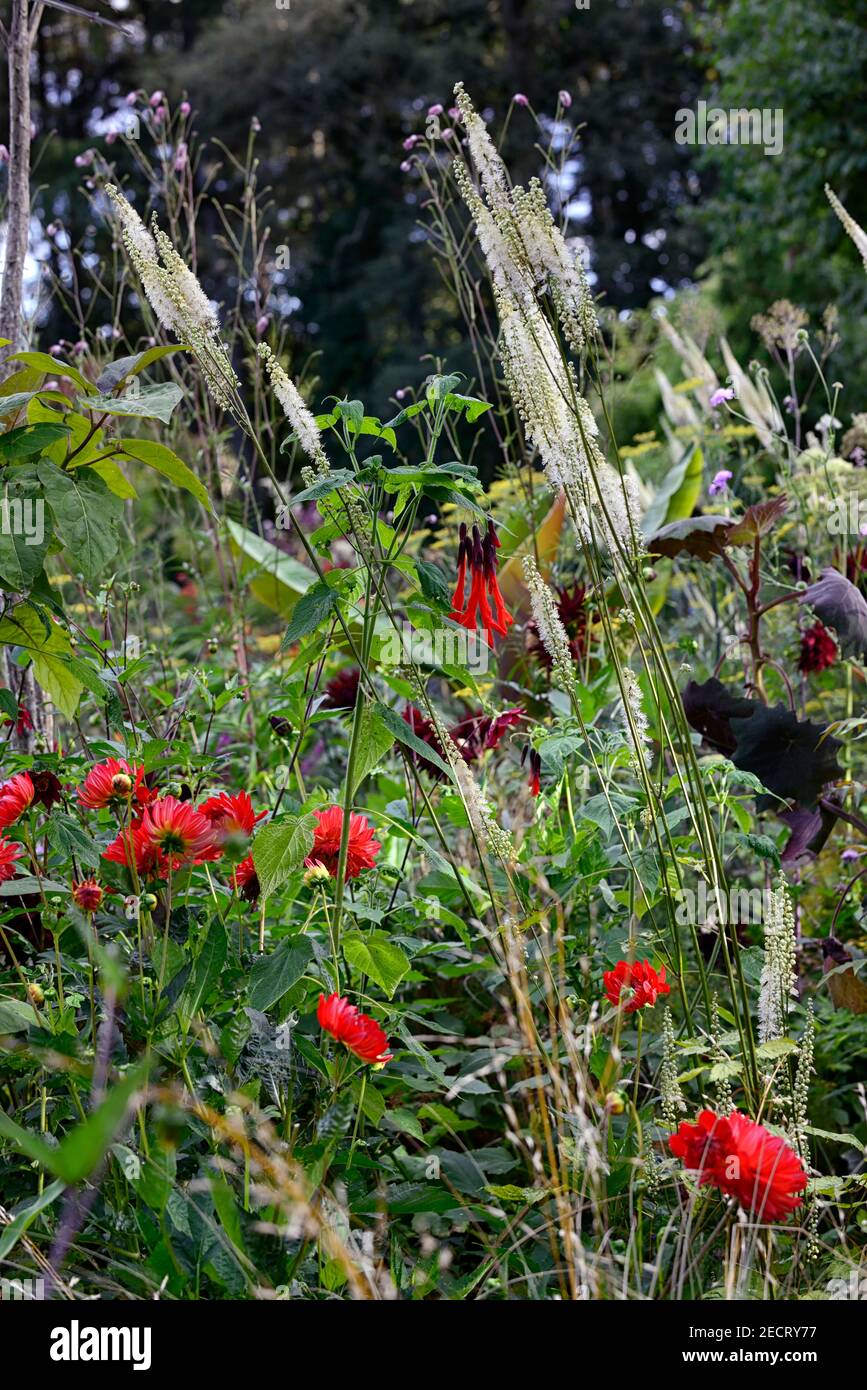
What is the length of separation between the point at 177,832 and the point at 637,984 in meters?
0.58

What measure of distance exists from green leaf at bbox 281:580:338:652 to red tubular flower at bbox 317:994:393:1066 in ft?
1.34

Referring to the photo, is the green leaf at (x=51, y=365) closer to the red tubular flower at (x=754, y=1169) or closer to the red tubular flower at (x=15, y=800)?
the red tubular flower at (x=15, y=800)

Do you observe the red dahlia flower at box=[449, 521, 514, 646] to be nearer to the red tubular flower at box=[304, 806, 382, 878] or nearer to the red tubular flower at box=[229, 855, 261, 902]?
the red tubular flower at box=[304, 806, 382, 878]

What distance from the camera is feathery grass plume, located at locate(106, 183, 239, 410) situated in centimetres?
147

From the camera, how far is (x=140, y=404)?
149 cm

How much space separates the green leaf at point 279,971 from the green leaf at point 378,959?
7 cm

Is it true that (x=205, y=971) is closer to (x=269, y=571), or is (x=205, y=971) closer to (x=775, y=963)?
(x=775, y=963)

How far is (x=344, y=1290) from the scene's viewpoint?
1.44m

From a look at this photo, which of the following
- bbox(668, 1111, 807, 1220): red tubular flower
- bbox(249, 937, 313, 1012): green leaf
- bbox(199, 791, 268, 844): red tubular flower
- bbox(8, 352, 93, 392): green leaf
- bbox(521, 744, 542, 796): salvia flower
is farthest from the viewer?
bbox(521, 744, 542, 796): salvia flower

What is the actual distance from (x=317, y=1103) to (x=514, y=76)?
18635mm

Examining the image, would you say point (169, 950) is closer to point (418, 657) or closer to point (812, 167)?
point (418, 657)

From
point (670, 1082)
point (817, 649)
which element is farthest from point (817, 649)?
point (670, 1082)

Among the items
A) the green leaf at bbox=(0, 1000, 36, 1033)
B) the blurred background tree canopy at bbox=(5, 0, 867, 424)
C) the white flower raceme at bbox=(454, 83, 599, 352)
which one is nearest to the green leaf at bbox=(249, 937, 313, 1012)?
the green leaf at bbox=(0, 1000, 36, 1033)

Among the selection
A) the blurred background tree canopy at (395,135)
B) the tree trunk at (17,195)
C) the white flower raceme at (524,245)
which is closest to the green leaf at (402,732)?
the white flower raceme at (524,245)
